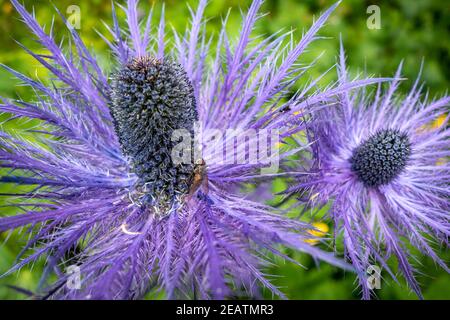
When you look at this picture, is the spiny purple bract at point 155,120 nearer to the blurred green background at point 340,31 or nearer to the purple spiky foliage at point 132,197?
the purple spiky foliage at point 132,197

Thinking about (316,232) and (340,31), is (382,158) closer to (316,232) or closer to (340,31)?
(316,232)

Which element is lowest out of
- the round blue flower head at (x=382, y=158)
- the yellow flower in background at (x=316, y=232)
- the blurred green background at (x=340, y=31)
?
the yellow flower in background at (x=316, y=232)

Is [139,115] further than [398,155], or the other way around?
[398,155]

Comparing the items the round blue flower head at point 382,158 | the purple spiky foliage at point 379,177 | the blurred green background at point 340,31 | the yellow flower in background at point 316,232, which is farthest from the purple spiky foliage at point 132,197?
the blurred green background at point 340,31

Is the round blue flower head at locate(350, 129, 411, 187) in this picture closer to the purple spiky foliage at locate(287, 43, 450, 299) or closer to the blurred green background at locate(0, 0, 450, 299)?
the purple spiky foliage at locate(287, 43, 450, 299)

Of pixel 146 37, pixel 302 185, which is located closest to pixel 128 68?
pixel 146 37

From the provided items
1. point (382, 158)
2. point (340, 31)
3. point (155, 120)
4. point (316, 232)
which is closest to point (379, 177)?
point (382, 158)
